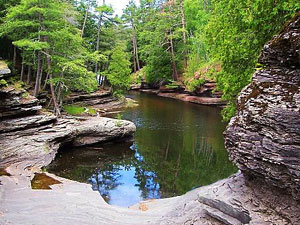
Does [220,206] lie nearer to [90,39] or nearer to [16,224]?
[16,224]

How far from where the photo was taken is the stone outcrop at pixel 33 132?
14.1 meters

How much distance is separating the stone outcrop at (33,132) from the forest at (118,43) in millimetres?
1876

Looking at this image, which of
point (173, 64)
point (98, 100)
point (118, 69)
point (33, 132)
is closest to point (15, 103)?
point (33, 132)

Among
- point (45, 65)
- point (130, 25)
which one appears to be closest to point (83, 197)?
point (45, 65)

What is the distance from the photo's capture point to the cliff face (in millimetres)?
5523

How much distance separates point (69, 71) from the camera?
20859mm

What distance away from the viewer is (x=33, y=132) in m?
15.7

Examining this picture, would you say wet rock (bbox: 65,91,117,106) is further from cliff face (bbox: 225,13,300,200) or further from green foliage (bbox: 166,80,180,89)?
cliff face (bbox: 225,13,300,200)

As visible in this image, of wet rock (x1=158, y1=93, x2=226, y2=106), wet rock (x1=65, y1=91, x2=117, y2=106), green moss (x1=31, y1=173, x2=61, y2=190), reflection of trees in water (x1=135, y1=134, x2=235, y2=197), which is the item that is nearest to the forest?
wet rock (x1=65, y1=91, x2=117, y2=106)

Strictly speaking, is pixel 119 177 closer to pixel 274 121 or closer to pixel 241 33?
pixel 241 33

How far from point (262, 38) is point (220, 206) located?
824cm

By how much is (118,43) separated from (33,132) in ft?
81.3

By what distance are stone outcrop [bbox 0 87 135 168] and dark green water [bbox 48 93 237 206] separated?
75 cm

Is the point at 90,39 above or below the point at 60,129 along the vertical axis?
above
